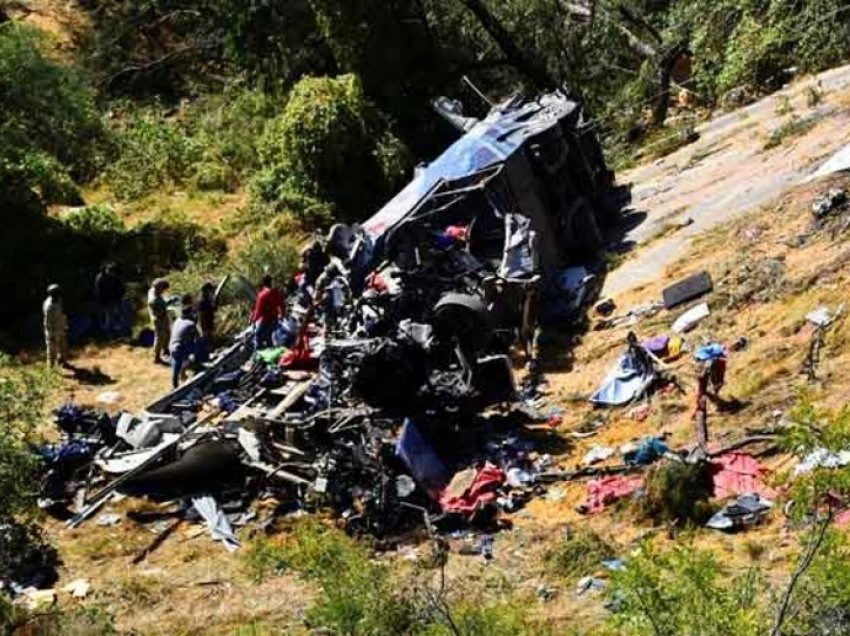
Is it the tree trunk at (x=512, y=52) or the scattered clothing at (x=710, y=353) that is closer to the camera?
the scattered clothing at (x=710, y=353)

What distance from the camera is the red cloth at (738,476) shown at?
952 centimetres

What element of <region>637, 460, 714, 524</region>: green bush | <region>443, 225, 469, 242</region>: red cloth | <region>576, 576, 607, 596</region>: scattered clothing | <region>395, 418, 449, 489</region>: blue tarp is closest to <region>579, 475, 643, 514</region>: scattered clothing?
<region>637, 460, 714, 524</region>: green bush

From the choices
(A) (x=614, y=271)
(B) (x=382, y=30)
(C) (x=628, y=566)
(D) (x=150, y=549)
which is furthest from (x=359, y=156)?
(C) (x=628, y=566)

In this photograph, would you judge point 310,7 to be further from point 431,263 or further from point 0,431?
point 0,431

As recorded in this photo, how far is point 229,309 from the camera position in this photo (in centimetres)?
1541

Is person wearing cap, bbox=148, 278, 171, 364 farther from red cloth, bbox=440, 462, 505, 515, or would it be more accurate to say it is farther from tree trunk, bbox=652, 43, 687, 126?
tree trunk, bbox=652, 43, 687, 126

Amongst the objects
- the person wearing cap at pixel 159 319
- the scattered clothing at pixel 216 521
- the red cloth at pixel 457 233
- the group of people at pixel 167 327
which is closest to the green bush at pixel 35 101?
the group of people at pixel 167 327

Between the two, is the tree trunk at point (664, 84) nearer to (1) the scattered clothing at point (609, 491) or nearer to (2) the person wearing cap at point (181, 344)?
(2) the person wearing cap at point (181, 344)

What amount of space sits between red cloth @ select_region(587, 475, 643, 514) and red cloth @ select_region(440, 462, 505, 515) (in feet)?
2.74

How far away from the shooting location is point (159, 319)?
47.8 ft

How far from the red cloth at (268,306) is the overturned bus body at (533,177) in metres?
1.26

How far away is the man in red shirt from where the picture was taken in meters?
13.4

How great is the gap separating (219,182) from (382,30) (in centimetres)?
418

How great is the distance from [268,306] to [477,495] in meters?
4.08
